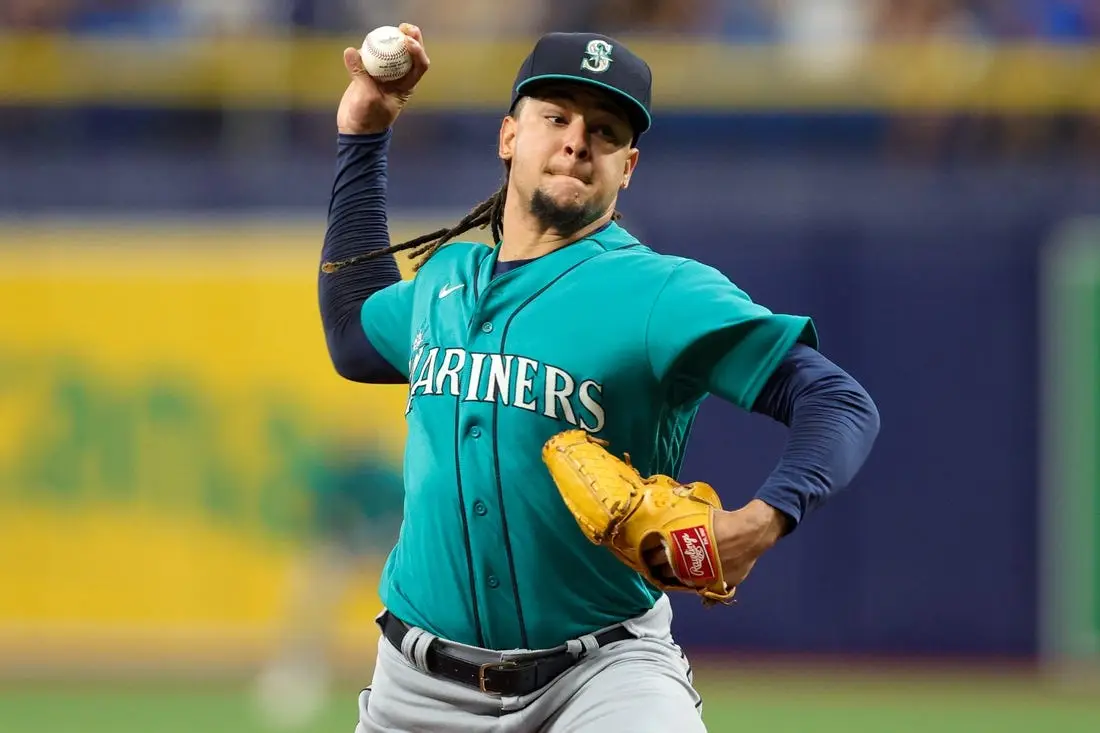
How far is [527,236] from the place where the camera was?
3.82m

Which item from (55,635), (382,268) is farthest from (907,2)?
(382,268)

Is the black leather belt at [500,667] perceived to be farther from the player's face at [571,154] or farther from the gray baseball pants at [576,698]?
the player's face at [571,154]

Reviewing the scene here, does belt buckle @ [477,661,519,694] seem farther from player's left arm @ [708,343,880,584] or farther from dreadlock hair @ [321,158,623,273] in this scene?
dreadlock hair @ [321,158,623,273]

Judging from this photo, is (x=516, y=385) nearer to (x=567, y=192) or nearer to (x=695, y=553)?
(x=567, y=192)

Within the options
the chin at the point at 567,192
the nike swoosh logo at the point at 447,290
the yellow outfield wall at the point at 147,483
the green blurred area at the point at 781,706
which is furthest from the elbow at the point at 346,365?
the yellow outfield wall at the point at 147,483

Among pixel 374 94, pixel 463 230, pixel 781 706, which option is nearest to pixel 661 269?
pixel 463 230

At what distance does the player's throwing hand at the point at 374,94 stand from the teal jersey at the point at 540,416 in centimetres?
77

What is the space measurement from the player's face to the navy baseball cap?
4 centimetres

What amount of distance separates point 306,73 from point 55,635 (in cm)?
365

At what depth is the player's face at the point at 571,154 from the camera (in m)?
3.68

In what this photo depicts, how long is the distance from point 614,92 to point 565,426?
690 millimetres

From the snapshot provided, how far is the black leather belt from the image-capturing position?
11.7 ft

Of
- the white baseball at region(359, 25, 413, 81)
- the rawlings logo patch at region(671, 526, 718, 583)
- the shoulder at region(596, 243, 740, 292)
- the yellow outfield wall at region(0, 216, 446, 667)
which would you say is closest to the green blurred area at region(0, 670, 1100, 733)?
the yellow outfield wall at region(0, 216, 446, 667)

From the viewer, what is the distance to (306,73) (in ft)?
35.6
